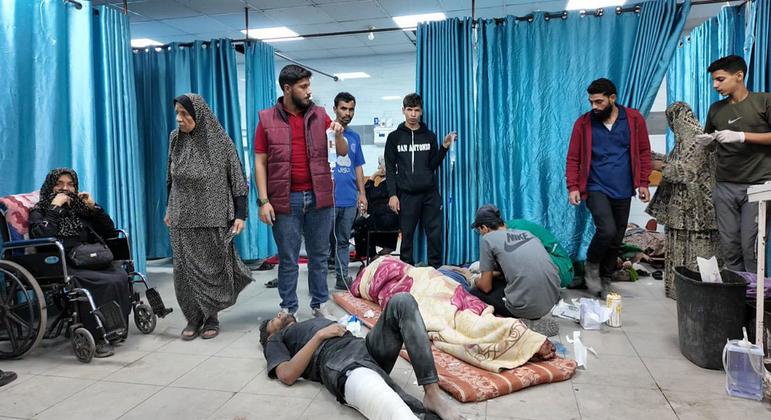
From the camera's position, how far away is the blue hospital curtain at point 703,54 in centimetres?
409

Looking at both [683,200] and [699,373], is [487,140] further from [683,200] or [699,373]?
[699,373]

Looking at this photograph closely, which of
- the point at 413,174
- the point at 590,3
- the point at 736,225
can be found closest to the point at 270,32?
the point at 413,174

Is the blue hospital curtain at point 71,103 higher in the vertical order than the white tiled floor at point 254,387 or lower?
higher

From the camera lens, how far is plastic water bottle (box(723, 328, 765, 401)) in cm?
199

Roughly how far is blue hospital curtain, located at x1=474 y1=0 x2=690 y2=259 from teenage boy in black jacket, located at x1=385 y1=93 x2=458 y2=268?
1.10 ft

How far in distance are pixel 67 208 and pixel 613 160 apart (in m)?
3.41

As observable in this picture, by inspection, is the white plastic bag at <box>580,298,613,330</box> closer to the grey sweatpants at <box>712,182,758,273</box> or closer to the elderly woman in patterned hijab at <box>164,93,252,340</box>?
the grey sweatpants at <box>712,182,758,273</box>

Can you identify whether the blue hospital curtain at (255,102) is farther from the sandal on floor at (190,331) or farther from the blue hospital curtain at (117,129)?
the sandal on floor at (190,331)

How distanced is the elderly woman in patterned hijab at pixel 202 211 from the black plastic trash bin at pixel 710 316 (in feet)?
7.52

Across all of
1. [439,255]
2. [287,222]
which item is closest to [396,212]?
[439,255]

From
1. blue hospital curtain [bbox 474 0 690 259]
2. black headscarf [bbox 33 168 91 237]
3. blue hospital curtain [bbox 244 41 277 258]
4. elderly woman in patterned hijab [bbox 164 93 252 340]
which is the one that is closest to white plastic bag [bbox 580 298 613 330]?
blue hospital curtain [bbox 474 0 690 259]

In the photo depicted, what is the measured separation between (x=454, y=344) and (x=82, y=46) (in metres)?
3.42

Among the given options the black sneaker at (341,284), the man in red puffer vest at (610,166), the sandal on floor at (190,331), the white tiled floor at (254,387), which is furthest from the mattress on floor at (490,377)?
the black sneaker at (341,284)

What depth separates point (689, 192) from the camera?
332 cm
